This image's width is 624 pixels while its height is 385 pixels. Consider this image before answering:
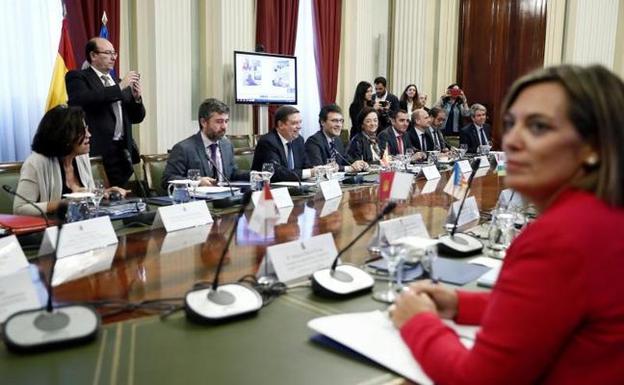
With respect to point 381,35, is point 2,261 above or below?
below

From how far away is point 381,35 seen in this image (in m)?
7.96

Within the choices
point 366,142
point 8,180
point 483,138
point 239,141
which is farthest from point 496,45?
point 8,180

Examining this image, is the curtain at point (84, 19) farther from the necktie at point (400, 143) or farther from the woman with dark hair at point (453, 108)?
the woman with dark hair at point (453, 108)

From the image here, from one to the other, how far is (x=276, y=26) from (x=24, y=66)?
264 cm

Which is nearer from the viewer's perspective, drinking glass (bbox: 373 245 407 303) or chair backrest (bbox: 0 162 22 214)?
drinking glass (bbox: 373 245 407 303)

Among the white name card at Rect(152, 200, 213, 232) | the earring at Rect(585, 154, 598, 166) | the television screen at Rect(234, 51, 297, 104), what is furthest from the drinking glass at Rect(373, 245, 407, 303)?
the television screen at Rect(234, 51, 297, 104)

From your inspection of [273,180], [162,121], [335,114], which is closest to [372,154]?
[335,114]

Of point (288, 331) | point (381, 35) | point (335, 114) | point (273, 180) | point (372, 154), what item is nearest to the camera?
point (288, 331)

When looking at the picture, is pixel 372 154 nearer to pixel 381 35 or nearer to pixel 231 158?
pixel 231 158

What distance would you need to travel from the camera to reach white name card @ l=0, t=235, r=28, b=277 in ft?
4.70

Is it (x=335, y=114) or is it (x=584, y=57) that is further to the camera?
(x=584, y=57)

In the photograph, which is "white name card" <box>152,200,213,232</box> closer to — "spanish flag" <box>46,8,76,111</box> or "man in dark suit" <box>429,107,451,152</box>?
"spanish flag" <box>46,8,76,111</box>

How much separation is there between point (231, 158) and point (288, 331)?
2795 mm

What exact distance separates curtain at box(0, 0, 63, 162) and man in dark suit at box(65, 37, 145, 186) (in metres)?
0.66
